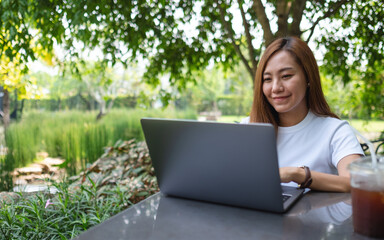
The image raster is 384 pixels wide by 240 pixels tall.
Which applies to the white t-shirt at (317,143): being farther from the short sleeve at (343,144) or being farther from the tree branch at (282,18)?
the tree branch at (282,18)


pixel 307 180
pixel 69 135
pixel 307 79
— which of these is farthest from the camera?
pixel 69 135

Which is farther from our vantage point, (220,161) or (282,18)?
(282,18)

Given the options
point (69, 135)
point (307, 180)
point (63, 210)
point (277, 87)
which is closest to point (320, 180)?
point (307, 180)

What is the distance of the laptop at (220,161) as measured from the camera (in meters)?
0.82

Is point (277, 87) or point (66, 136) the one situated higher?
point (277, 87)

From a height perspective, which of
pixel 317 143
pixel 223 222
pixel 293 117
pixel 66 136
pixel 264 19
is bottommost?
pixel 66 136

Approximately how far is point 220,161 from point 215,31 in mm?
2977

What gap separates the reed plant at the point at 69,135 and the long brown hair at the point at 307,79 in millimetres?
2540

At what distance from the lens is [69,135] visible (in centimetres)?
452

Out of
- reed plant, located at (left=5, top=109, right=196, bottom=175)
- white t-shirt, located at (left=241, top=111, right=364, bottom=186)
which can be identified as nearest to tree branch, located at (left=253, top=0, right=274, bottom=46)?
white t-shirt, located at (left=241, top=111, right=364, bottom=186)

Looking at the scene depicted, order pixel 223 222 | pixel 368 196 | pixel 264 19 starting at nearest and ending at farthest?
1. pixel 368 196
2. pixel 223 222
3. pixel 264 19

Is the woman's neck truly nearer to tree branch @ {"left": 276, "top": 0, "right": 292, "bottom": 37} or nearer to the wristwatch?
the wristwatch

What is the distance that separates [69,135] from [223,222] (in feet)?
13.3

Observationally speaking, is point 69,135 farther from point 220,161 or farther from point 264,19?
point 220,161
